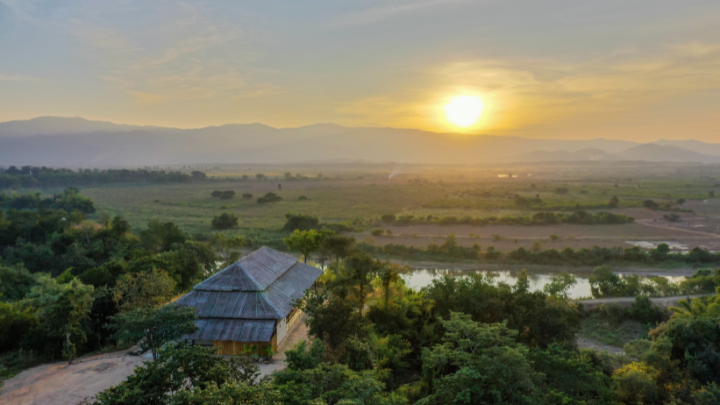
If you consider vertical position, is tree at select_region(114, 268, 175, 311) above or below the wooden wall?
above

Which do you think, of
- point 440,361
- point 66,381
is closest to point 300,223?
point 66,381

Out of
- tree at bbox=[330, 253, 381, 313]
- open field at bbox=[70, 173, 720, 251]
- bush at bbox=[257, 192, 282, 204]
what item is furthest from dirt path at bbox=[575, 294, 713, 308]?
bush at bbox=[257, 192, 282, 204]

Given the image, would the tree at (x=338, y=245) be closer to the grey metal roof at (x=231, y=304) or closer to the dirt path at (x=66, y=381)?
the grey metal roof at (x=231, y=304)

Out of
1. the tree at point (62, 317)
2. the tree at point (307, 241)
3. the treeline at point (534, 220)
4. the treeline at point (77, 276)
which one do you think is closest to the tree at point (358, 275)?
the tree at point (307, 241)

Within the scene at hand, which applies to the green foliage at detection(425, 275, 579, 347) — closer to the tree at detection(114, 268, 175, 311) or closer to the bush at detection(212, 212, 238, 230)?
the tree at detection(114, 268, 175, 311)

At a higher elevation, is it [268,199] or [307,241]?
[268,199]

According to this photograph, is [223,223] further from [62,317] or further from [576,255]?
[576,255]
